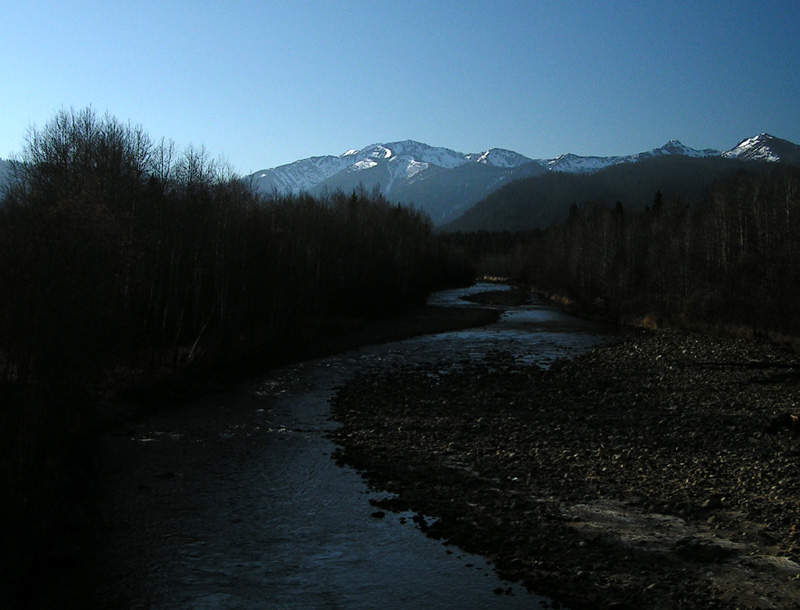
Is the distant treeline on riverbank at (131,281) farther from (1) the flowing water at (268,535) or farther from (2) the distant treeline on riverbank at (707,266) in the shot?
(2) the distant treeline on riverbank at (707,266)

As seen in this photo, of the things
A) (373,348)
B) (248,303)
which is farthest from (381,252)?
(248,303)

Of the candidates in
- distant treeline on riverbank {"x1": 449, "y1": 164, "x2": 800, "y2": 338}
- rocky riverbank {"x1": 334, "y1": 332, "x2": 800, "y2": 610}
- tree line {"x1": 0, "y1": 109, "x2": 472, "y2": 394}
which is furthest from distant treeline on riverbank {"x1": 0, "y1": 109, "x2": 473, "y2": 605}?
distant treeline on riverbank {"x1": 449, "y1": 164, "x2": 800, "y2": 338}

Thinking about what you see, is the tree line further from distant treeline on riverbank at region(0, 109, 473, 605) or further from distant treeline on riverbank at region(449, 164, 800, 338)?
distant treeline on riverbank at region(449, 164, 800, 338)

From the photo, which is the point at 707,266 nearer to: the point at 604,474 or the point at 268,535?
the point at 604,474

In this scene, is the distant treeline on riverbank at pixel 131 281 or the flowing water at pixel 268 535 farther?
the distant treeline on riverbank at pixel 131 281

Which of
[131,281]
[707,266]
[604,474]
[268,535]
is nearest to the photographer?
[268,535]

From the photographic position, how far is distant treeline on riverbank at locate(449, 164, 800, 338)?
43625mm

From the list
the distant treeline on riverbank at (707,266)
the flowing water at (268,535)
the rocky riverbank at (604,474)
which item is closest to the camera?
the flowing water at (268,535)

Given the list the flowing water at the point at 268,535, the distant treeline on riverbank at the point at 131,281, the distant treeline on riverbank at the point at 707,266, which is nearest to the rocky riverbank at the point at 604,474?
the flowing water at the point at 268,535

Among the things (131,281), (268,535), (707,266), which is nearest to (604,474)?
(268,535)

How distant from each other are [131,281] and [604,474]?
2242 centimetres

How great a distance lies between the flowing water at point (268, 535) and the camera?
407 inches

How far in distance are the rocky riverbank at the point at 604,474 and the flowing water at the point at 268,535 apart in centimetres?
82

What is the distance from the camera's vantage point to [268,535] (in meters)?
12.7
